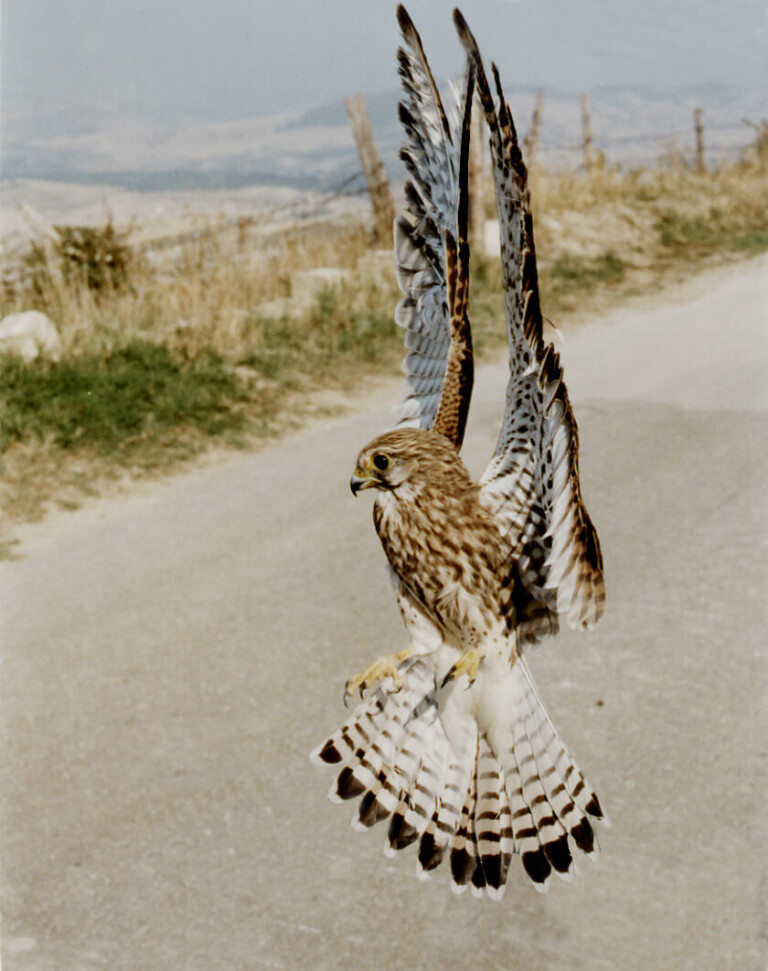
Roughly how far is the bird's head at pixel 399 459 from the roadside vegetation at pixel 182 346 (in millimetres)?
4182

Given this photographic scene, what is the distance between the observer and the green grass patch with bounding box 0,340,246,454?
21.6 ft

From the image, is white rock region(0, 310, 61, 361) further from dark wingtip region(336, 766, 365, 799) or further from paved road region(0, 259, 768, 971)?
dark wingtip region(336, 766, 365, 799)

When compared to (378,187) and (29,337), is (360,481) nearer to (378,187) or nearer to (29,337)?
(29,337)

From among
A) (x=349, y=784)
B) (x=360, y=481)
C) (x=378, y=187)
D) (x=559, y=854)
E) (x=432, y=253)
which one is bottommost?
(x=559, y=854)

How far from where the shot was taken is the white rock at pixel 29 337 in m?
7.68

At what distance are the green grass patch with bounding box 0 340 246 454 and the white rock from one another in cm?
17

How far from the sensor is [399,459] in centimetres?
115

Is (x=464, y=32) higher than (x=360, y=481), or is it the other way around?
(x=464, y=32)

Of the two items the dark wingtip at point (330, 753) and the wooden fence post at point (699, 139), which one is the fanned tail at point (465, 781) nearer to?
the dark wingtip at point (330, 753)

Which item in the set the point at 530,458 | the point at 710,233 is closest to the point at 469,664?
the point at 530,458

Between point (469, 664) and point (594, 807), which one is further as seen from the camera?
point (594, 807)

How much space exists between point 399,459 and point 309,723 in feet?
12.4

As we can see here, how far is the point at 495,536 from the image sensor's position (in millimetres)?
1232

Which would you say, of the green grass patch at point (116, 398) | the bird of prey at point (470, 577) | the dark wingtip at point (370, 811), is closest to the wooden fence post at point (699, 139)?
the green grass patch at point (116, 398)
